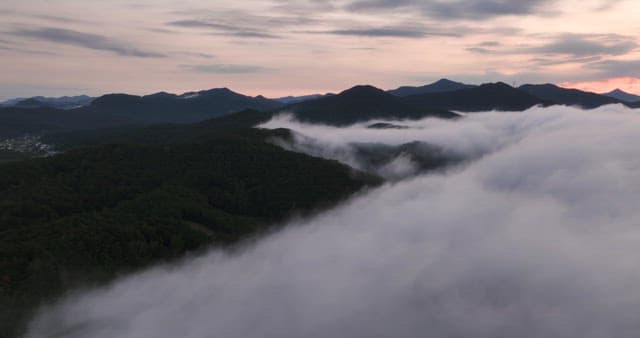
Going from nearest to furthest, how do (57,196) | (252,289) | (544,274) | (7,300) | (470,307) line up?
1. (7,300)
2. (470,307)
3. (544,274)
4. (252,289)
5. (57,196)

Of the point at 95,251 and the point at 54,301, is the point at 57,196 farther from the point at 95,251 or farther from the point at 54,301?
the point at 54,301

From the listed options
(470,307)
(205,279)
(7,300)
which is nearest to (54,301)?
(7,300)

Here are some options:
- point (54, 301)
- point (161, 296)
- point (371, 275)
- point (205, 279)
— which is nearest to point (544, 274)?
point (371, 275)

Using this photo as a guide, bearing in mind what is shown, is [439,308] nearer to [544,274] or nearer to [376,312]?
[376,312]

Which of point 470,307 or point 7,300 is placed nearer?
point 7,300

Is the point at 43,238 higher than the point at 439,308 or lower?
higher

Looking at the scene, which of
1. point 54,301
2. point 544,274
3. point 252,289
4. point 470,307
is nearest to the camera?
point 54,301

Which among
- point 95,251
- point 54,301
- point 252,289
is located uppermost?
point 95,251

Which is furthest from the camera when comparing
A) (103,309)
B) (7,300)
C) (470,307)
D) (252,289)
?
(252,289)

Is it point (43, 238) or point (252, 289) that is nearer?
point (43, 238)
